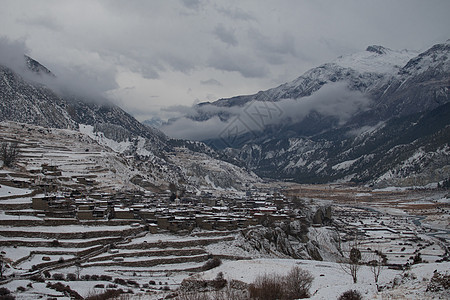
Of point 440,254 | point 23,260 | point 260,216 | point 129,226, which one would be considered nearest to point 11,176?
point 129,226

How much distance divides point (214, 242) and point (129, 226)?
29.8 feet

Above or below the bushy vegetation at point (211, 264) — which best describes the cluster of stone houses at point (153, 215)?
above

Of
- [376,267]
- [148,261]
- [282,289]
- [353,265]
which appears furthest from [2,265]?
[376,267]

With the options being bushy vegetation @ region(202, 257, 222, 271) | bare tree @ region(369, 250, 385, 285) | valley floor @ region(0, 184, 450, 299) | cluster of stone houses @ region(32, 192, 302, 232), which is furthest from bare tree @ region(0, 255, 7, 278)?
bare tree @ region(369, 250, 385, 285)

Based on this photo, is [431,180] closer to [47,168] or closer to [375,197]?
[375,197]

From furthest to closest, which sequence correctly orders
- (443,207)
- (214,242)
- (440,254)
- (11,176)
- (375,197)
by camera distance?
(375,197) < (443,207) < (11,176) < (440,254) < (214,242)

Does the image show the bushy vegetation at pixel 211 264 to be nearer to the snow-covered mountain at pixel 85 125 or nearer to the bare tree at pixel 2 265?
the bare tree at pixel 2 265

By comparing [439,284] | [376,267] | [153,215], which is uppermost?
[153,215]

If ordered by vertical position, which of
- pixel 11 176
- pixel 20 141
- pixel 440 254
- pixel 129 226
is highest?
pixel 20 141

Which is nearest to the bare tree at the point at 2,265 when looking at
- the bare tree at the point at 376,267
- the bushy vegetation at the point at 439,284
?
the bare tree at the point at 376,267

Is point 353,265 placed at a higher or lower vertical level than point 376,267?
higher

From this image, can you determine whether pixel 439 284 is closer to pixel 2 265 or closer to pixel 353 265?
pixel 353 265

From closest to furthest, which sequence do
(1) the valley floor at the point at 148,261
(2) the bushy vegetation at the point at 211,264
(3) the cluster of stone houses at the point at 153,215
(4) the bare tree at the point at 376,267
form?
(1) the valley floor at the point at 148,261 < (4) the bare tree at the point at 376,267 < (2) the bushy vegetation at the point at 211,264 < (3) the cluster of stone houses at the point at 153,215

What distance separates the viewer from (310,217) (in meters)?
67.8
